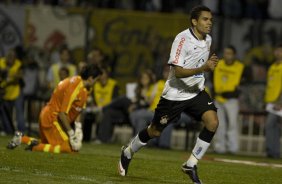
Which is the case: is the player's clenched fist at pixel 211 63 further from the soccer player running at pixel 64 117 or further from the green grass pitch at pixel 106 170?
the soccer player running at pixel 64 117

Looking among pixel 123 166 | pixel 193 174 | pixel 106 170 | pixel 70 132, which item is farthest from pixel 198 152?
pixel 70 132

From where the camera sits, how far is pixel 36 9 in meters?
24.6

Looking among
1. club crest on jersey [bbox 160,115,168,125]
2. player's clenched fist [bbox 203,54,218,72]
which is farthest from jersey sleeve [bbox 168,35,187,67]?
club crest on jersey [bbox 160,115,168,125]

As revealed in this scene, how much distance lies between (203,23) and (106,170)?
7.95 feet

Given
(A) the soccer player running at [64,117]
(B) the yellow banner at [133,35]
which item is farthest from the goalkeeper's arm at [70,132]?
(B) the yellow banner at [133,35]

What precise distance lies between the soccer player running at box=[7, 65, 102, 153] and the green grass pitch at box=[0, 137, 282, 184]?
0.22 m

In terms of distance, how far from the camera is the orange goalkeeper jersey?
53.0 ft

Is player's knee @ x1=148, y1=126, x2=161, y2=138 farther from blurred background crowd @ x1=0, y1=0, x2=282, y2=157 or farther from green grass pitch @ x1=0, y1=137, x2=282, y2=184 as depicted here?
blurred background crowd @ x1=0, y1=0, x2=282, y2=157

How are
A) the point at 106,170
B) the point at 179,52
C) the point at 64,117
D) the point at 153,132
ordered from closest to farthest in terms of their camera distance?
the point at 179,52 < the point at 153,132 < the point at 106,170 < the point at 64,117

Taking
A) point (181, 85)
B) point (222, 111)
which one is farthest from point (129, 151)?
point (222, 111)

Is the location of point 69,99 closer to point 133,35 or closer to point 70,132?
point 70,132

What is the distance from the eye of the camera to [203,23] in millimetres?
12578

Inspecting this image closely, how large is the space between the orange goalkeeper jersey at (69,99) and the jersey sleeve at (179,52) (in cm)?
404

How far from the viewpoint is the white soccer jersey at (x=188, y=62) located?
12445mm
